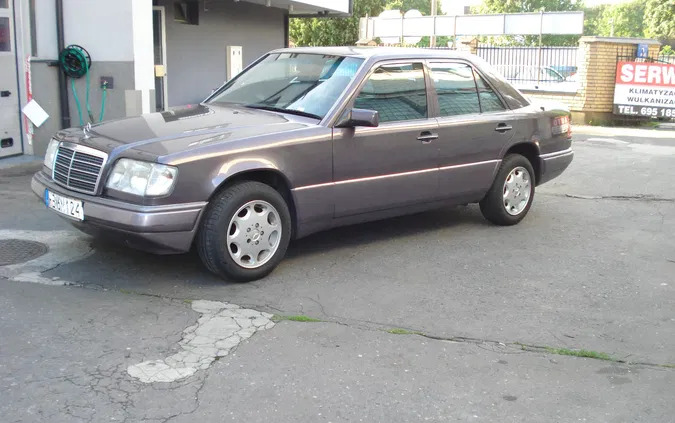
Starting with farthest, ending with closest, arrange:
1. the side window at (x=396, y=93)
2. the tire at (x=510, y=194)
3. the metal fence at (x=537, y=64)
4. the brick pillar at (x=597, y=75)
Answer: the metal fence at (x=537, y=64)
the brick pillar at (x=597, y=75)
the tire at (x=510, y=194)
the side window at (x=396, y=93)

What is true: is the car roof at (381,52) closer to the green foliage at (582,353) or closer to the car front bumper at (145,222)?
the car front bumper at (145,222)

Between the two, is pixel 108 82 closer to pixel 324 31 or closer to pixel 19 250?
pixel 19 250

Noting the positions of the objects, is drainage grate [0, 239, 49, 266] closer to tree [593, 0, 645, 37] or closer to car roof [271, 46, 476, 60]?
car roof [271, 46, 476, 60]

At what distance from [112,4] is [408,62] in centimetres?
489

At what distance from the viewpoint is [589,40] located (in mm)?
18484

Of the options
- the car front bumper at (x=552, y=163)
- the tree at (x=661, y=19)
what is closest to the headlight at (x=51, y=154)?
the car front bumper at (x=552, y=163)

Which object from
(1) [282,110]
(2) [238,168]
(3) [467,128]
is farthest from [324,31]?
(2) [238,168]

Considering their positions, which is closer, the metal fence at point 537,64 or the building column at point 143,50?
the building column at point 143,50

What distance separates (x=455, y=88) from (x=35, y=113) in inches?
232

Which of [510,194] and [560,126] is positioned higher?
[560,126]

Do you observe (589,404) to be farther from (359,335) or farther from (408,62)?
(408,62)

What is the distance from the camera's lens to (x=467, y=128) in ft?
22.4

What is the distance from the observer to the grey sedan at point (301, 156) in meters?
5.05

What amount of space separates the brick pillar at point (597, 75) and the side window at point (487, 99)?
487 inches
